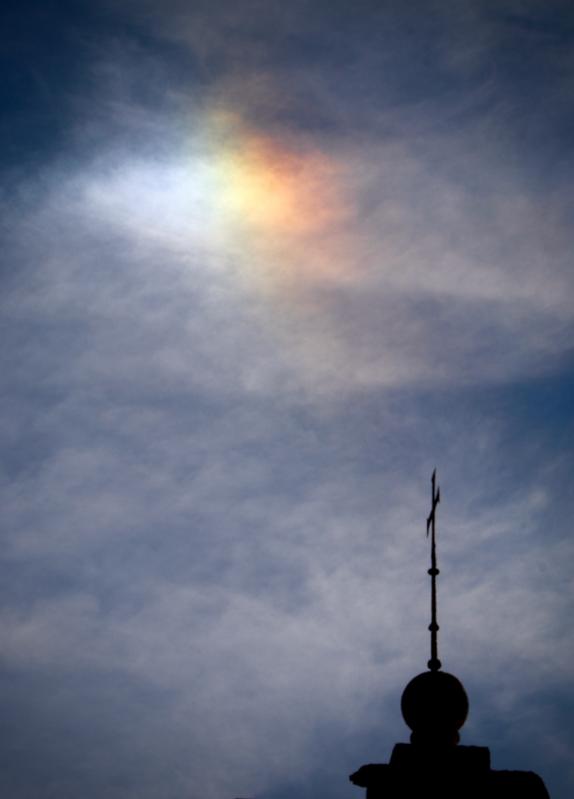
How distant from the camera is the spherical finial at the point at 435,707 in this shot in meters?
12.7

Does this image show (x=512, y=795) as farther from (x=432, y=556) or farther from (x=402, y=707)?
(x=432, y=556)

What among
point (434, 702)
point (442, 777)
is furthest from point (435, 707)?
point (442, 777)

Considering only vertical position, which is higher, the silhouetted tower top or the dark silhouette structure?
the silhouetted tower top

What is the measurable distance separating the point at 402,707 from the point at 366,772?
7.42 ft

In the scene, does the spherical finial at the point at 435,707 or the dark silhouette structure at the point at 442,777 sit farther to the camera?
the spherical finial at the point at 435,707

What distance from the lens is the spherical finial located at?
1270 cm

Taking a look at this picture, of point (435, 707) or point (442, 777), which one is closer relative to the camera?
point (442, 777)

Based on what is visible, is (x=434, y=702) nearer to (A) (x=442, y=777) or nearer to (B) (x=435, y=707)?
(B) (x=435, y=707)

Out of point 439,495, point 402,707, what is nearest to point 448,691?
point 402,707

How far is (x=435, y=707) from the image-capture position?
12836mm

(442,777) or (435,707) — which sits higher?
(435,707)

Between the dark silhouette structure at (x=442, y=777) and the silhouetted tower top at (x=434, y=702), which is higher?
the silhouetted tower top at (x=434, y=702)

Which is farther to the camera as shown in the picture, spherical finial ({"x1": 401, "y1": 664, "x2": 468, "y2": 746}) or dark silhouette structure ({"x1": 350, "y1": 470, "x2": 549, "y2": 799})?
spherical finial ({"x1": 401, "y1": 664, "x2": 468, "y2": 746})

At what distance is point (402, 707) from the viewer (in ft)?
43.4
